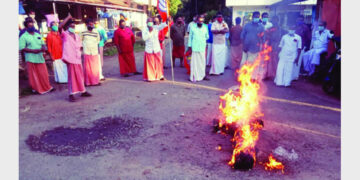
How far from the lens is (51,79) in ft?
30.5

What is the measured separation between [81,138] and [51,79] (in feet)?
18.1

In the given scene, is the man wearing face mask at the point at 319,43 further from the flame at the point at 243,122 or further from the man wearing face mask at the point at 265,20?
the flame at the point at 243,122

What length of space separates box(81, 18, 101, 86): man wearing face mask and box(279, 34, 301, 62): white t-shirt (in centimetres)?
566

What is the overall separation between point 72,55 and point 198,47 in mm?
3889

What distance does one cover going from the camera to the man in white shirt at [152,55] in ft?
28.1

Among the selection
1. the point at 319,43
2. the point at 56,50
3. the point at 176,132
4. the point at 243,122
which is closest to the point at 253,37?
the point at 319,43

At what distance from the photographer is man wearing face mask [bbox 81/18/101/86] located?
8105 millimetres

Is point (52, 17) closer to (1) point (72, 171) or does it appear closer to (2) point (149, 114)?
(2) point (149, 114)

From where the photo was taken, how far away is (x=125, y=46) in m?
9.24

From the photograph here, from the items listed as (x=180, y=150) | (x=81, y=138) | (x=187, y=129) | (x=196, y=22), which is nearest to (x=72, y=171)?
(x=81, y=138)

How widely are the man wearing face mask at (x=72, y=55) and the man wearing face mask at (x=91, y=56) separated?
1521mm

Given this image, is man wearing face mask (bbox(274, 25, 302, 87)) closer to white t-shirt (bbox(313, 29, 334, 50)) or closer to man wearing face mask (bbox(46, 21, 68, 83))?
white t-shirt (bbox(313, 29, 334, 50))

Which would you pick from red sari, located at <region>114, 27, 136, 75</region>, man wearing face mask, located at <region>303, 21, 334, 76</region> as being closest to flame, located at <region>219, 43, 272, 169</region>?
man wearing face mask, located at <region>303, 21, 334, 76</region>

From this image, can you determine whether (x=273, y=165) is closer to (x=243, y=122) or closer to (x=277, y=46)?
(x=243, y=122)
